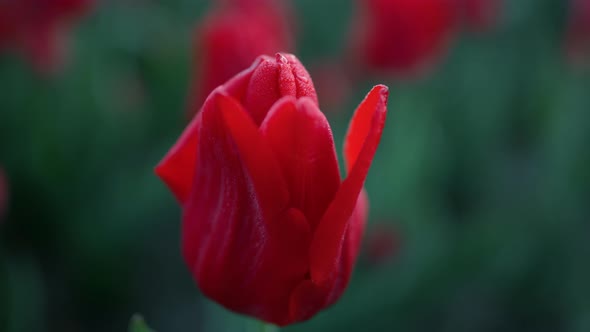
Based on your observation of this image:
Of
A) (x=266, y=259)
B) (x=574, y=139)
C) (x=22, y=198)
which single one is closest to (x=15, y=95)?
(x=22, y=198)

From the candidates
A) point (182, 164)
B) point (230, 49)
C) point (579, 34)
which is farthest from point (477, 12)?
point (182, 164)

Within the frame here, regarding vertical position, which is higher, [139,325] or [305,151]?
[305,151]

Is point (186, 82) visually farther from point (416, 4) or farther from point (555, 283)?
point (555, 283)

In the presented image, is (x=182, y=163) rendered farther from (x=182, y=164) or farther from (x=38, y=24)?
(x=38, y=24)

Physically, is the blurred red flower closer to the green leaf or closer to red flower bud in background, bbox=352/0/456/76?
red flower bud in background, bbox=352/0/456/76

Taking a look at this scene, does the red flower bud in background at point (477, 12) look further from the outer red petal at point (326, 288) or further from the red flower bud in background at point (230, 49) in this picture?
the outer red petal at point (326, 288)

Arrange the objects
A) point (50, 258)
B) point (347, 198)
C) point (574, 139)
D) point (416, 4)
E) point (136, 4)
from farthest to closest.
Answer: point (136, 4)
point (574, 139)
point (50, 258)
point (416, 4)
point (347, 198)
